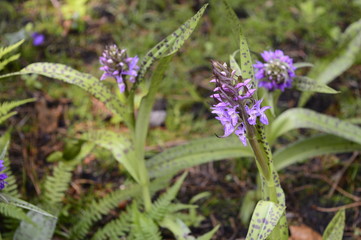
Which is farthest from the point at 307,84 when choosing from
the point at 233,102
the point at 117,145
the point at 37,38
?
the point at 37,38

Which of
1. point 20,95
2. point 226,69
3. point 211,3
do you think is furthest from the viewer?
point 211,3

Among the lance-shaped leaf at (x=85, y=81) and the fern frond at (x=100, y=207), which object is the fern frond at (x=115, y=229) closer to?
the fern frond at (x=100, y=207)

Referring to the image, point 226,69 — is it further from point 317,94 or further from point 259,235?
point 317,94

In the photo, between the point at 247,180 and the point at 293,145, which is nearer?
the point at 293,145

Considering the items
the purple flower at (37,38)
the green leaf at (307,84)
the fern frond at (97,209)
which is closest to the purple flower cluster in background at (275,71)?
the green leaf at (307,84)

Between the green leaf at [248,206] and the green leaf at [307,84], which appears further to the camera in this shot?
the green leaf at [248,206]

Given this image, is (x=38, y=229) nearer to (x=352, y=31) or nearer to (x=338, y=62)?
(x=338, y=62)

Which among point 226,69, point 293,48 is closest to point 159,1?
point 293,48
